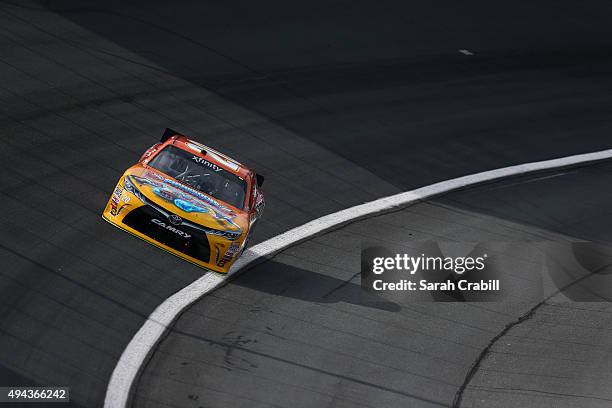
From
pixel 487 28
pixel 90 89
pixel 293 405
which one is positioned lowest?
pixel 293 405

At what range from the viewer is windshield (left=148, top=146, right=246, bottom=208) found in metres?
14.1

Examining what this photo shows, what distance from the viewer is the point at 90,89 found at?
1875 centimetres

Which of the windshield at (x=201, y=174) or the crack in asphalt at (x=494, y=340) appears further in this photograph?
the windshield at (x=201, y=174)

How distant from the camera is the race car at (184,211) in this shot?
516 inches

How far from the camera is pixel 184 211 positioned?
43.1 ft

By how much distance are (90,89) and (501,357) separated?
33.1 feet

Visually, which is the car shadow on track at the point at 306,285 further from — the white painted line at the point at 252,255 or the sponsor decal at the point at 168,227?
the sponsor decal at the point at 168,227

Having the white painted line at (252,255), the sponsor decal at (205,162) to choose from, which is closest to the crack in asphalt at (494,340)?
the white painted line at (252,255)

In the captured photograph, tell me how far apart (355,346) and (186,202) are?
3139 millimetres

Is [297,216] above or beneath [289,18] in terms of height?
beneath

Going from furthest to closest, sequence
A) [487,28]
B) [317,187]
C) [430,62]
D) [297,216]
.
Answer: [487,28]
[430,62]
[317,187]
[297,216]

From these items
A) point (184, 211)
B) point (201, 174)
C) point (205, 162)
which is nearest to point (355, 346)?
point (184, 211)

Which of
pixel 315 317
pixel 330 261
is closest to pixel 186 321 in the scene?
pixel 315 317

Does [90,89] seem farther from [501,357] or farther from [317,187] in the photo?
[501,357]
